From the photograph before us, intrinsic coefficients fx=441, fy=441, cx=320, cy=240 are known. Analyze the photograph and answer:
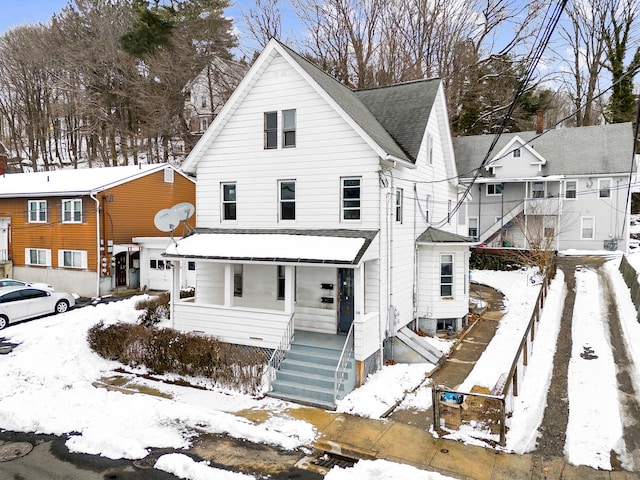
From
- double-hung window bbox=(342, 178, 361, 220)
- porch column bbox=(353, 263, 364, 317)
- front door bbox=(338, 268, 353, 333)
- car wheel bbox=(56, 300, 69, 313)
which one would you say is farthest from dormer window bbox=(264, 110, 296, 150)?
car wheel bbox=(56, 300, 69, 313)

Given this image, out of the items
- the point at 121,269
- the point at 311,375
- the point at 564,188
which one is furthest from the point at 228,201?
the point at 564,188

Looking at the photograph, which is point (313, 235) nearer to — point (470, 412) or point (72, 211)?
point (470, 412)

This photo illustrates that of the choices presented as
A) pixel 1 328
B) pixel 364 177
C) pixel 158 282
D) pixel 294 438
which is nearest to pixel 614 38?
pixel 364 177

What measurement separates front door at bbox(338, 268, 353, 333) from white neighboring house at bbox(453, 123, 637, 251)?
76.2 ft

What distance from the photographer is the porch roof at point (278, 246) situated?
12531mm

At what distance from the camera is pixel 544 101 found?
44.7 metres

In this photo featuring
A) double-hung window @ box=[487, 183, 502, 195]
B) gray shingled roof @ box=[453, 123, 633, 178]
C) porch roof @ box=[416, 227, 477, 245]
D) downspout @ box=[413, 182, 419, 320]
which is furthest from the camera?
double-hung window @ box=[487, 183, 502, 195]

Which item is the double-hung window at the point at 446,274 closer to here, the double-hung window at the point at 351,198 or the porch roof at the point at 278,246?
the porch roof at the point at 278,246

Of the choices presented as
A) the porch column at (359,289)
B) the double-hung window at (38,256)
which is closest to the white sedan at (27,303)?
the double-hung window at (38,256)

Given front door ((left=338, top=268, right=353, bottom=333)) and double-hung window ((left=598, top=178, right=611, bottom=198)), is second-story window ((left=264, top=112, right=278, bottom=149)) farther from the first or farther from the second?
double-hung window ((left=598, top=178, right=611, bottom=198))

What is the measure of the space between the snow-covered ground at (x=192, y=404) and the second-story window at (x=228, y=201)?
5220mm

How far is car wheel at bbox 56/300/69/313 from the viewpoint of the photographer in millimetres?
20375

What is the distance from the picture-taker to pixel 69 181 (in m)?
27.3

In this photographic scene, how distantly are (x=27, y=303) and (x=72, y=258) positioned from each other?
24.1 feet
